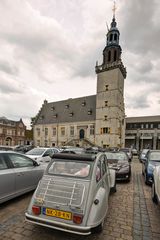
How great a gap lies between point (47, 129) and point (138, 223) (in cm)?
4296

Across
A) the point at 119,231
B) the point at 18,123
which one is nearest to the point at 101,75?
the point at 18,123

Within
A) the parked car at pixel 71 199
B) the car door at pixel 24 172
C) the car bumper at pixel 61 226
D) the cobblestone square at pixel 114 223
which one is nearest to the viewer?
the car bumper at pixel 61 226

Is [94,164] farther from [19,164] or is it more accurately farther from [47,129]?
[47,129]

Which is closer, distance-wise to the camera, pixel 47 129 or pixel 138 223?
pixel 138 223

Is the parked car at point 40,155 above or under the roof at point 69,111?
under

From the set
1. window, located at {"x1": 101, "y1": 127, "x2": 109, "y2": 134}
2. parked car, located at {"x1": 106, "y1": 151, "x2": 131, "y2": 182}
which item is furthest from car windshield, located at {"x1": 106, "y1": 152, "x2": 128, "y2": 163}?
window, located at {"x1": 101, "y1": 127, "x2": 109, "y2": 134}

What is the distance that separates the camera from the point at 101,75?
121ft

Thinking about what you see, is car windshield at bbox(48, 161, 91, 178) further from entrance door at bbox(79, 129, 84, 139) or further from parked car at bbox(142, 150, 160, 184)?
entrance door at bbox(79, 129, 84, 139)

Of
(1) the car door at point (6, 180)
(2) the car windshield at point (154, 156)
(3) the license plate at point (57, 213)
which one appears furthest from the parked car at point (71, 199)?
(2) the car windshield at point (154, 156)

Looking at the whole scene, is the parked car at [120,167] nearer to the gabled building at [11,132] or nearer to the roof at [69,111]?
the roof at [69,111]

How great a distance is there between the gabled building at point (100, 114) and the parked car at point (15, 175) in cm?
3016

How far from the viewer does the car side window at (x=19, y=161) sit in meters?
4.50

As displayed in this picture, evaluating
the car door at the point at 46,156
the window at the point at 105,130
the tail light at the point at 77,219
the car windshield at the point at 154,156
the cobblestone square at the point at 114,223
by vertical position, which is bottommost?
the cobblestone square at the point at 114,223

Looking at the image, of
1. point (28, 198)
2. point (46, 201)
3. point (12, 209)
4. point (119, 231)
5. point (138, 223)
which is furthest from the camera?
point (28, 198)
